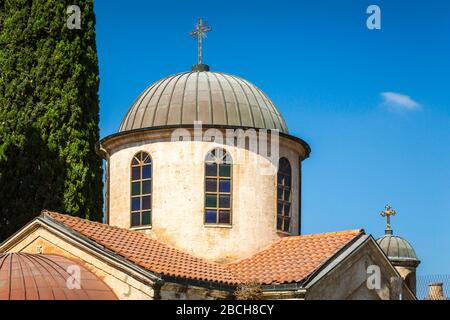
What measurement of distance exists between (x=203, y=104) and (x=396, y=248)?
16.9 m

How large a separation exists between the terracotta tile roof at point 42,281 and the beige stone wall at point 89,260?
6.8 inches

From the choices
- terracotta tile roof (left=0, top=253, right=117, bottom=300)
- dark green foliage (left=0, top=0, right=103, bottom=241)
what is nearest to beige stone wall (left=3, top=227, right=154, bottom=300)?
terracotta tile roof (left=0, top=253, right=117, bottom=300)

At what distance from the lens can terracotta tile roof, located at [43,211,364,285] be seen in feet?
62.7

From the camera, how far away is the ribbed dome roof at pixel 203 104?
23.1 m

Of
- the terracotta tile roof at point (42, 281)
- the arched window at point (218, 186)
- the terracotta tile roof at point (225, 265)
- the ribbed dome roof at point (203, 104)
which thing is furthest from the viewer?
the ribbed dome roof at point (203, 104)

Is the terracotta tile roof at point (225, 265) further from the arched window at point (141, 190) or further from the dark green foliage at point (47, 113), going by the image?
the dark green foliage at point (47, 113)

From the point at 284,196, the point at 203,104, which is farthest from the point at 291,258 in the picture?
the point at 203,104

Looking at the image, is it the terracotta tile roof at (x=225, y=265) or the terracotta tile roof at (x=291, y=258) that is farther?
the terracotta tile roof at (x=291, y=258)

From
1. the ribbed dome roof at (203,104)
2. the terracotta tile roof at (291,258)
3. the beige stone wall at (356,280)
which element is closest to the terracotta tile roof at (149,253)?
the terracotta tile roof at (291,258)

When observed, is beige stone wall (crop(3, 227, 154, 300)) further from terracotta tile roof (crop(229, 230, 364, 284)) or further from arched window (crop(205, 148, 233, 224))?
arched window (crop(205, 148, 233, 224))

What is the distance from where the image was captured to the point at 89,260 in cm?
1866

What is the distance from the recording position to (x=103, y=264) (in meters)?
18.4
